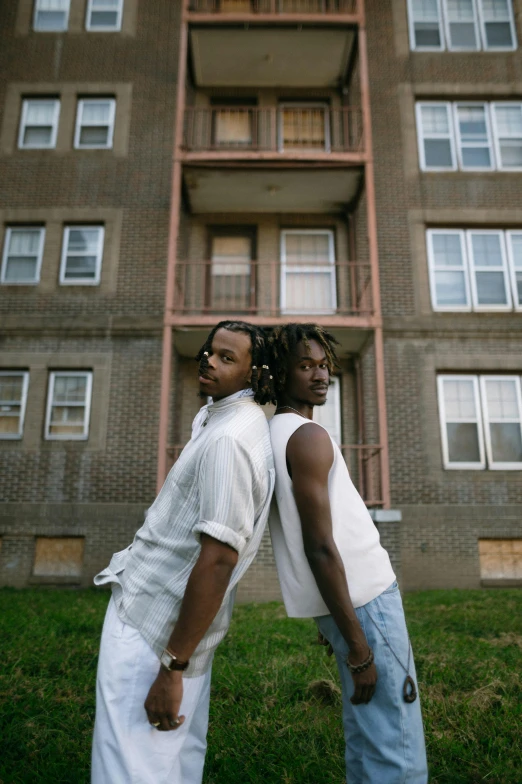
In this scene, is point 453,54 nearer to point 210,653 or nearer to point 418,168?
point 418,168

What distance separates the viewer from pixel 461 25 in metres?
12.3

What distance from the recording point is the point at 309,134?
12.0 meters

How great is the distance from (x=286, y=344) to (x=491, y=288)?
995 cm

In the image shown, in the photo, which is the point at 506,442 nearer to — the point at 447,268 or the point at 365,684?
the point at 447,268

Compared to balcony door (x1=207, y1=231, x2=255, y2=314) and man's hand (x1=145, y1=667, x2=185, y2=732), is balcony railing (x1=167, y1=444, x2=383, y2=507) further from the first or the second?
man's hand (x1=145, y1=667, x2=185, y2=732)

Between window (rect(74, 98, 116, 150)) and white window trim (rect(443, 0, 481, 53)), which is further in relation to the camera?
white window trim (rect(443, 0, 481, 53))

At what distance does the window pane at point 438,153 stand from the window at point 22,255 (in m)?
8.27

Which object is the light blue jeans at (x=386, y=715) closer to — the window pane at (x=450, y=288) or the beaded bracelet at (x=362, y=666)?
the beaded bracelet at (x=362, y=666)

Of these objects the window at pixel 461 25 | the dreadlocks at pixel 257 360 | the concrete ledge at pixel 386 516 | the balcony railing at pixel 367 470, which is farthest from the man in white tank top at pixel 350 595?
the window at pixel 461 25

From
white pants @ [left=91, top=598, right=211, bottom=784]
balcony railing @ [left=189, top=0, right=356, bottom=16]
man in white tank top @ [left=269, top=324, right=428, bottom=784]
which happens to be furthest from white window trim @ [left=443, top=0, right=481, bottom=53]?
white pants @ [left=91, top=598, right=211, bottom=784]

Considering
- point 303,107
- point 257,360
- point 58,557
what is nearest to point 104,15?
point 303,107

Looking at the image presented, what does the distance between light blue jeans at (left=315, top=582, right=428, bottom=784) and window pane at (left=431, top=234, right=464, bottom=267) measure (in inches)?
401

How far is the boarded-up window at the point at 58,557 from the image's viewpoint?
9.55 metres

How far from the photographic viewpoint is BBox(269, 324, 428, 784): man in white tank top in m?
1.75
